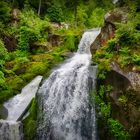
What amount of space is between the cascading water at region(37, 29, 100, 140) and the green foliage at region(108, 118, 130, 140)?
3.32ft

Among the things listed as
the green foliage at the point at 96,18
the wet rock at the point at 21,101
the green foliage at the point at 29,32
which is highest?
the green foliage at the point at 96,18

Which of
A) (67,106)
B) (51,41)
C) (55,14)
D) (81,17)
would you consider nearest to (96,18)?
(81,17)

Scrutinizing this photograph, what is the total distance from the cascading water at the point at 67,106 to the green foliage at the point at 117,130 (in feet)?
3.32

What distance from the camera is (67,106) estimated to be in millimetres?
17766

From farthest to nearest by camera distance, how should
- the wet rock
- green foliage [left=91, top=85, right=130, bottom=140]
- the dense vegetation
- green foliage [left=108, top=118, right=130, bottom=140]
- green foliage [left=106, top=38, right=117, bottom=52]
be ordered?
green foliage [left=106, top=38, right=117, bottom=52] < the wet rock < the dense vegetation < green foliage [left=91, top=85, right=130, bottom=140] < green foliage [left=108, top=118, right=130, bottom=140]

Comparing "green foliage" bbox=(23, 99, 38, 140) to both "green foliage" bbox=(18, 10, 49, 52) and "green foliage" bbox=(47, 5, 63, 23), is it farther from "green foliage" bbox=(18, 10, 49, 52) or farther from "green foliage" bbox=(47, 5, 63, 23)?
"green foliage" bbox=(47, 5, 63, 23)

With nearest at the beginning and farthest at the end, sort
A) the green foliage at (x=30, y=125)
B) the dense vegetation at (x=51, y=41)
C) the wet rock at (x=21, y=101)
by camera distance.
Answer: the green foliage at (x=30, y=125) < the dense vegetation at (x=51, y=41) < the wet rock at (x=21, y=101)

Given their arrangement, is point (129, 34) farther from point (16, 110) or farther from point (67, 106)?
point (16, 110)

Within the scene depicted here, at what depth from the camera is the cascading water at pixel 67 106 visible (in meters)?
17.0

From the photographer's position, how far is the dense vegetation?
1746 cm

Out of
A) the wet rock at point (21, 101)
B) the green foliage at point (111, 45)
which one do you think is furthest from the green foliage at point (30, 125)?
the green foliage at point (111, 45)

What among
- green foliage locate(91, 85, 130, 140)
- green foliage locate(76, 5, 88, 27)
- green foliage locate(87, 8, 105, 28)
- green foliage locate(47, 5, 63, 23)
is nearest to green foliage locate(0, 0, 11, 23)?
green foliage locate(47, 5, 63, 23)

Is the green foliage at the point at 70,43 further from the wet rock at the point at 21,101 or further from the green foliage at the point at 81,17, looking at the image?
the green foliage at the point at 81,17

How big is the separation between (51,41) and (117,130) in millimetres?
14722
